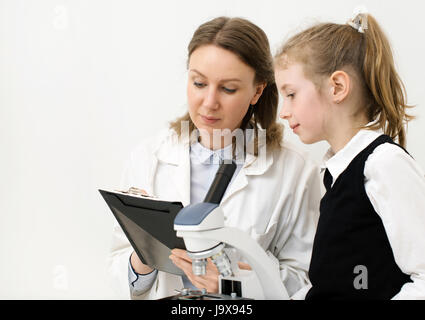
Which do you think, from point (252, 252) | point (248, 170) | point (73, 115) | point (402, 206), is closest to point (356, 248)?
point (402, 206)

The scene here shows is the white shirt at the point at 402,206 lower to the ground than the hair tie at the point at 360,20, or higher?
lower

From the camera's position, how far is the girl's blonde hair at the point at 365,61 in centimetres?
116

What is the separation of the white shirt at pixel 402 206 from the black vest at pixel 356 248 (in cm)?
3

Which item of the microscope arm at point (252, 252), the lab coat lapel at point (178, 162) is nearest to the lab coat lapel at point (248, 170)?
the lab coat lapel at point (178, 162)

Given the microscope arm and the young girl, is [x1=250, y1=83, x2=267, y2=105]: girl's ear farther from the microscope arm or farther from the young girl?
the microscope arm

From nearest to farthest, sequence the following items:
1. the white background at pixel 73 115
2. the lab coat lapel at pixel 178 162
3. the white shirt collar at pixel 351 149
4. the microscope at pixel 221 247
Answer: the microscope at pixel 221 247, the white shirt collar at pixel 351 149, the lab coat lapel at pixel 178 162, the white background at pixel 73 115

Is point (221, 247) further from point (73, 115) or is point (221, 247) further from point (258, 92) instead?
point (73, 115)

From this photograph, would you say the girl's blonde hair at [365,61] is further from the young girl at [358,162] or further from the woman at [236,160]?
the woman at [236,160]

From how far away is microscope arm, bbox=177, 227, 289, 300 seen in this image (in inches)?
33.8

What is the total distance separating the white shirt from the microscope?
0.79 ft

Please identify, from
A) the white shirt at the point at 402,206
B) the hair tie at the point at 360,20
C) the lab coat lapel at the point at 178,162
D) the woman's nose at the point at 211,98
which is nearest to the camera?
the white shirt at the point at 402,206

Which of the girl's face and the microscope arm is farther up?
the girl's face

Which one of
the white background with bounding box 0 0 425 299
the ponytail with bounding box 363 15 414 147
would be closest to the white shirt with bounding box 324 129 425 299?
the ponytail with bounding box 363 15 414 147
